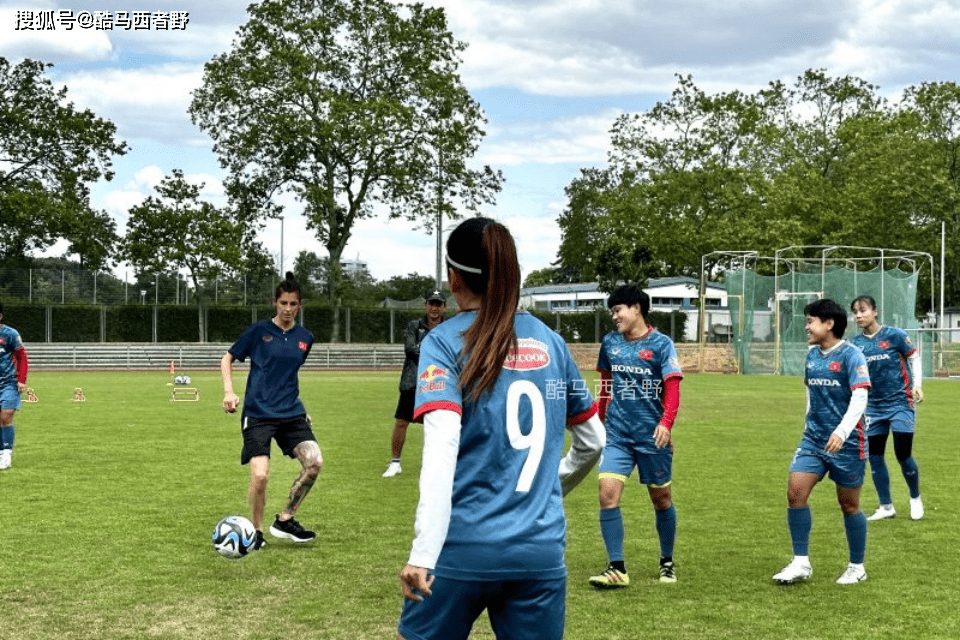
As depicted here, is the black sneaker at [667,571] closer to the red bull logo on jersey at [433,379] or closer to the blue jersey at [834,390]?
the blue jersey at [834,390]

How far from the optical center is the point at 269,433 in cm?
852

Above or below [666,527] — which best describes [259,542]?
below

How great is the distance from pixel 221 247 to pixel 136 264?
375 cm

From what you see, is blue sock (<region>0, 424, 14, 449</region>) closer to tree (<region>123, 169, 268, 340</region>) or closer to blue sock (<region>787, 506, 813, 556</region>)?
blue sock (<region>787, 506, 813, 556</region>)

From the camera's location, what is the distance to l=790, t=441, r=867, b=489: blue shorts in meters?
7.48

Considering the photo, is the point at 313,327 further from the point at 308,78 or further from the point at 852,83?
the point at 852,83

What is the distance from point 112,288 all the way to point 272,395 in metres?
44.1

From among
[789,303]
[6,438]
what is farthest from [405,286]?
[6,438]

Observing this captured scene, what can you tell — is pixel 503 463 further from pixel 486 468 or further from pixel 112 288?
pixel 112 288

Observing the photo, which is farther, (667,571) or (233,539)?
(233,539)

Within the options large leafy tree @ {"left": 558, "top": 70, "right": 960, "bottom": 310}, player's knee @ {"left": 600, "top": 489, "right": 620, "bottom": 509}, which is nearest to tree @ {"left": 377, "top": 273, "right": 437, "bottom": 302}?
large leafy tree @ {"left": 558, "top": 70, "right": 960, "bottom": 310}

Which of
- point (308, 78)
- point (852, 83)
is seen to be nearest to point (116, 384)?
point (308, 78)

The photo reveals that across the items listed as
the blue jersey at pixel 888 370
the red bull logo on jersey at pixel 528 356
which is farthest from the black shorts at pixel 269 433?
the red bull logo on jersey at pixel 528 356

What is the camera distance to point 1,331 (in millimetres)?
13469
